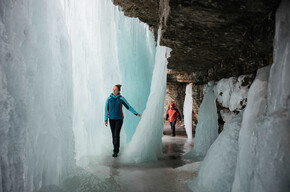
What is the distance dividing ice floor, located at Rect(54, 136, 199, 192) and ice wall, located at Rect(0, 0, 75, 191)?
37 cm

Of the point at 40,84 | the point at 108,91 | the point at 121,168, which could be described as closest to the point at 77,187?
the point at 121,168

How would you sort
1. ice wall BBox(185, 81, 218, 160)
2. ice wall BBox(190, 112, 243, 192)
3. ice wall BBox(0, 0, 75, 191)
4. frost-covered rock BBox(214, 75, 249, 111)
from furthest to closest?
ice wall BBox(185, 81, 218, 160) < frost-covered rock BBox(214, 75, 249, 111) < ice wall BBox(190, 112, 243, 192) < ice wall BBox(0, 0, 75, 191)

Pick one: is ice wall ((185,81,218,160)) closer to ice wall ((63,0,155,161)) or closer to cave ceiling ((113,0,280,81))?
cave ceiling ((113,0,280,81))

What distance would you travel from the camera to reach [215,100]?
4188 millimetres

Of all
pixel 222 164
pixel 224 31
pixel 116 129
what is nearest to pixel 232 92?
pixel 222 164

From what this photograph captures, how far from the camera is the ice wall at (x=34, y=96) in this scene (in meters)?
1.96

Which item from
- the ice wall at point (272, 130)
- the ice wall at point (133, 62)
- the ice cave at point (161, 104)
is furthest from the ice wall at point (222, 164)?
the ice wall at point (133, 62)

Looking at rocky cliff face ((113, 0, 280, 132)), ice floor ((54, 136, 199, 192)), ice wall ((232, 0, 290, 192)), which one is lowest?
ice floor ((54, 136, 199, 192))

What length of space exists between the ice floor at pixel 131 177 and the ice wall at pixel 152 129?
0.28 m

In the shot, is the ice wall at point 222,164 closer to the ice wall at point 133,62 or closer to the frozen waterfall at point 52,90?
the frozen waterfall at point 52,90

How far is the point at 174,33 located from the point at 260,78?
3.00 feet

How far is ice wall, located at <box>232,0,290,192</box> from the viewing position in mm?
1328

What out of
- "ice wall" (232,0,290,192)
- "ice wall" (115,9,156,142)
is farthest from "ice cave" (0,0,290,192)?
"ice wall" (115,9,156,142)

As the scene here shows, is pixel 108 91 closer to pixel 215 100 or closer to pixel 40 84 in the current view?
pixel 215 100
